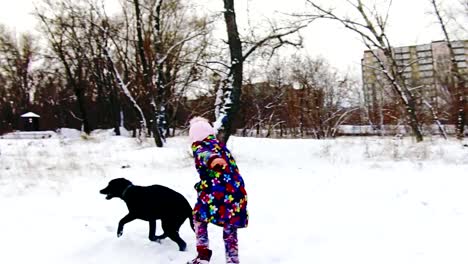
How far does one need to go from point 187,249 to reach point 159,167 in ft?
22.4

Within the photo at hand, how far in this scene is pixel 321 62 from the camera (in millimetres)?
45625

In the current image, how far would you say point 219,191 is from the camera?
4672 millimetres

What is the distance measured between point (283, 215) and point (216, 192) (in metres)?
2.90

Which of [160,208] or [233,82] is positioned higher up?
[233,82]

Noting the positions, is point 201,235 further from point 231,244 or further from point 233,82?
point 233,82

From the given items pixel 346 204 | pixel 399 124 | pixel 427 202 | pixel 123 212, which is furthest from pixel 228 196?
pixel 399 124

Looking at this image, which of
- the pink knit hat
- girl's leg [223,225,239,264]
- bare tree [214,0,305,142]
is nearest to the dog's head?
the pink knit hat

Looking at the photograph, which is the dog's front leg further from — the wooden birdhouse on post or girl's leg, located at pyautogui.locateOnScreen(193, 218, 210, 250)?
the wooden birdhouse on post

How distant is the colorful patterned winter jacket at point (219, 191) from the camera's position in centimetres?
465

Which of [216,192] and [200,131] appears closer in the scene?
[216,192]

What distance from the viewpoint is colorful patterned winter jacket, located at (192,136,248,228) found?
4.65 m

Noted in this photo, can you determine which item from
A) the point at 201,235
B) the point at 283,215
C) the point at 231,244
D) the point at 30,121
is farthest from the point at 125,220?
the point at 30,121

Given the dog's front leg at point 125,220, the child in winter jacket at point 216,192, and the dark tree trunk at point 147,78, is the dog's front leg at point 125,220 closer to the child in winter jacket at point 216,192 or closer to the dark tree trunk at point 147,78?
the child in winter jacket at point 216,192

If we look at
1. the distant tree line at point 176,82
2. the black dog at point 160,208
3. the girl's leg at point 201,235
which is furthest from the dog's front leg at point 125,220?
the distant tree line at point 176,82
